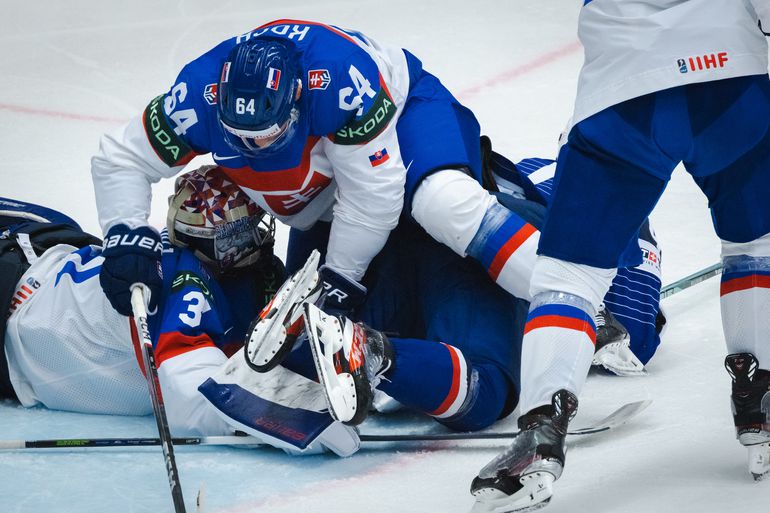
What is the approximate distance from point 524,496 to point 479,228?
970 mm

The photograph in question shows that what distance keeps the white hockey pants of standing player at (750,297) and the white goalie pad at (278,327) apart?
84 centimetres

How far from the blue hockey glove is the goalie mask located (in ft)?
0.71

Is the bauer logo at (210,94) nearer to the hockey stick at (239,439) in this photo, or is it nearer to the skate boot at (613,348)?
the hockey stick at (239,439)

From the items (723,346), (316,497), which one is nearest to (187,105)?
(316,497)

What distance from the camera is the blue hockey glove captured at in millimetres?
3018

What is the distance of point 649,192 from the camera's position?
215 cm

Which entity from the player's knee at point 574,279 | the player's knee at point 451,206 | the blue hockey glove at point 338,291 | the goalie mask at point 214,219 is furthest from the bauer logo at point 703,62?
the goalie mask at point 214,219

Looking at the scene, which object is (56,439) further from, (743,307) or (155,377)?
(743,307)

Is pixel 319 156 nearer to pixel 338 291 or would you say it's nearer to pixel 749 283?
pixel 338 291

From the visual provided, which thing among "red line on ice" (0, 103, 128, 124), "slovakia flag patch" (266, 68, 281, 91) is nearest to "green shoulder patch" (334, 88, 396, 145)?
"slovakia flag patch" (266, 68, 281, 91)

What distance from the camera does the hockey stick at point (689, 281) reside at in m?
3.49

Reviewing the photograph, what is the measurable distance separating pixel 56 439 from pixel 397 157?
1024mm

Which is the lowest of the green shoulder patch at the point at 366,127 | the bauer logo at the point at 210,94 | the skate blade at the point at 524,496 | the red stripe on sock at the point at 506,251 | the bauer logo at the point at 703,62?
the skate blade at the point at 524,496

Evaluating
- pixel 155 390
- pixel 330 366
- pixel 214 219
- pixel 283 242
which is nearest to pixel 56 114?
pixel 283 242
